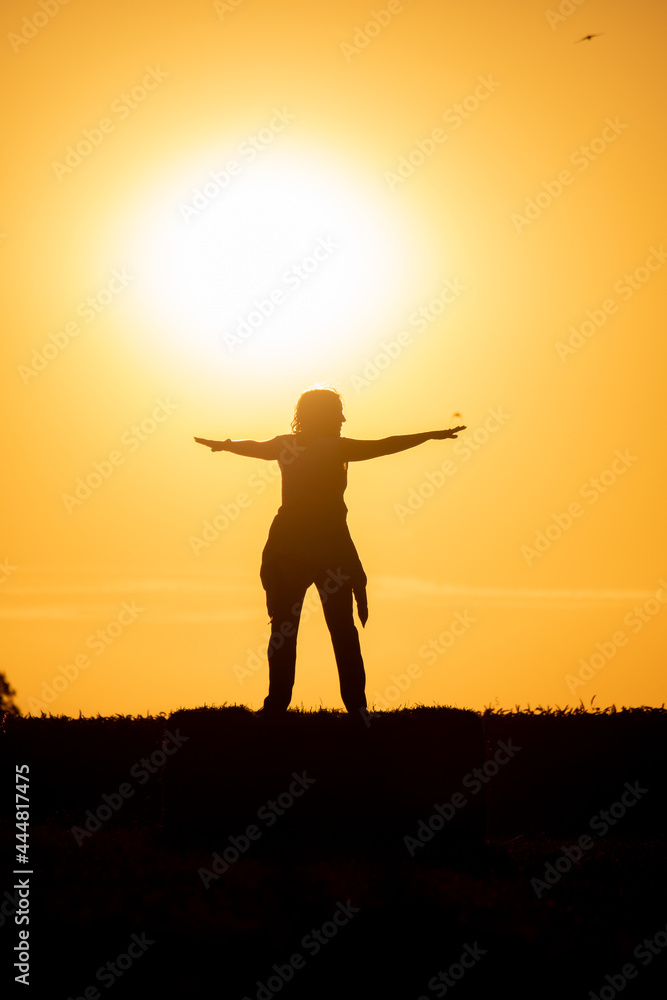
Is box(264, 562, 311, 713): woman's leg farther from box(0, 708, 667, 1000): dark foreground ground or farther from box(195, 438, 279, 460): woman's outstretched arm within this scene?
box(195, 438, 279, 460): woman's outstretched arm

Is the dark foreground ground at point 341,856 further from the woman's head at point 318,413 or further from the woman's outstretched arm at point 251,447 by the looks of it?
the woman's head at point 318,413

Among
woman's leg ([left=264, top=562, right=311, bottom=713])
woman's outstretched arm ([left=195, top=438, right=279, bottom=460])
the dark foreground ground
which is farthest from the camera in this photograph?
woman's outstretched arm ([left=195, top=438, right=279, bottom=460])

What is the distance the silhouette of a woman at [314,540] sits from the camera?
33.5ft

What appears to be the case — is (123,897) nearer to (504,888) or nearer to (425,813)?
(504,888)

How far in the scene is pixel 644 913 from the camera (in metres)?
7.70

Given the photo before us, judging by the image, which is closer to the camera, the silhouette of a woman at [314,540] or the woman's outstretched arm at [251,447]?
the silhouette of a woman at [314,540]

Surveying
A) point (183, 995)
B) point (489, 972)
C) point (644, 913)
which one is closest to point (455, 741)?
point (644, 913)

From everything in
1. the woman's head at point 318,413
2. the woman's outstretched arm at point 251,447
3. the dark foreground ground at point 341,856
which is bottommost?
the dark foreground ground at point 341,856

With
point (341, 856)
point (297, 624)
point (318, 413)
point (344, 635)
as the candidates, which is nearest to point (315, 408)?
point (318, 413)

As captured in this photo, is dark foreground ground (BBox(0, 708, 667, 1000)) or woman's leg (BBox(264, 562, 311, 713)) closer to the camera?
dark foreground ground (BBox(0, 708, 667, 1000))

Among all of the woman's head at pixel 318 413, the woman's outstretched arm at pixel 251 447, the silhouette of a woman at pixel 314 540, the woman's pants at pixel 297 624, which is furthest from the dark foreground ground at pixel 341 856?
the woman's head at pixel 318 413

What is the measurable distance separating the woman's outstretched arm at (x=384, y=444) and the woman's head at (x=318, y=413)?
Answer: 0.21 m

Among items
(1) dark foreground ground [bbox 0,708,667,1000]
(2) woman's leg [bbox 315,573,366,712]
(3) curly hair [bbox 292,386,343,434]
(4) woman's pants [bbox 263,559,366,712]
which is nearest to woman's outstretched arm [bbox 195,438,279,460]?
(3) curly hair [bbox 292,386,343,434]

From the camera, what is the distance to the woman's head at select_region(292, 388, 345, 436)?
1044 centimetres
